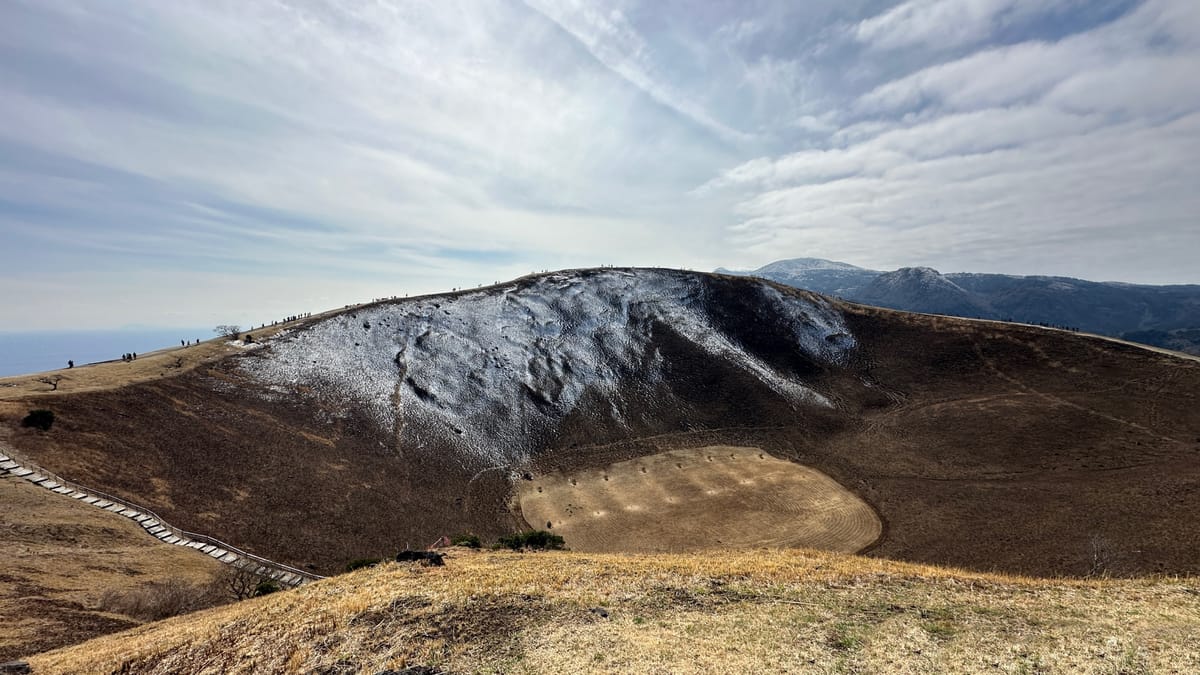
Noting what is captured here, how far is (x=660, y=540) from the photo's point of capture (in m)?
39.3

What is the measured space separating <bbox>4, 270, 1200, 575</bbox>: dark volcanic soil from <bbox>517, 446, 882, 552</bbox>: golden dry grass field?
246 centimetres

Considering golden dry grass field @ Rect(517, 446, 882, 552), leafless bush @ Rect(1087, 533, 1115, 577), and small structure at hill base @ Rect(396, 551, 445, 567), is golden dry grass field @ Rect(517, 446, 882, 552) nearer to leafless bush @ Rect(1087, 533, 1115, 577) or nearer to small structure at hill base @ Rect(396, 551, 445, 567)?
leafless bush @ Rect(1087, 533, 1115, 577)

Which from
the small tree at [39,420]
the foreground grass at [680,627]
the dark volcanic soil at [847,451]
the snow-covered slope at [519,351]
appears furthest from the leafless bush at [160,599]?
the snow-covered slope at [519,351]

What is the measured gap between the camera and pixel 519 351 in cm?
7262

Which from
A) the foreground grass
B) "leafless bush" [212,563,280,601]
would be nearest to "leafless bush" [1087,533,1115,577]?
the foreground grass

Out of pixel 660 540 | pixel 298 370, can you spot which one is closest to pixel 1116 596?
pixel 660 540

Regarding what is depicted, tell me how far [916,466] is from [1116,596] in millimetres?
37957

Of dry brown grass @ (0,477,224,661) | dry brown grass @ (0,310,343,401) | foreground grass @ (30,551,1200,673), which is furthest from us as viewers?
dry brown grass @ (0,310,343,401)

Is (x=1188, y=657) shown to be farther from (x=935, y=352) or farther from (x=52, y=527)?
(x=935, y=352)

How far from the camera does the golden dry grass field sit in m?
38.9

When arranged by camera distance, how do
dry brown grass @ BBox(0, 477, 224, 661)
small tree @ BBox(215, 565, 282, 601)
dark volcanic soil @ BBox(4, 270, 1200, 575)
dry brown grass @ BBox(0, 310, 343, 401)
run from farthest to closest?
dry brown grass @ BBox(0, 310, 343, 401) → dark volcanic soil @ BBox(4, 270, 1200, 575) → small tree @ BBox(215, 565, 282, 601) → dry brown grass @ BBox(0, 477, 224, 661)

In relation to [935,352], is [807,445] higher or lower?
lower

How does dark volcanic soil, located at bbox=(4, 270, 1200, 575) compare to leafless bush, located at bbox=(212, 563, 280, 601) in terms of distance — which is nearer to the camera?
leafless bush, located at bbox=(212, 563, 280, 601)

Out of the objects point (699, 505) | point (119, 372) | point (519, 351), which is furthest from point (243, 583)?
point (519, 351)
